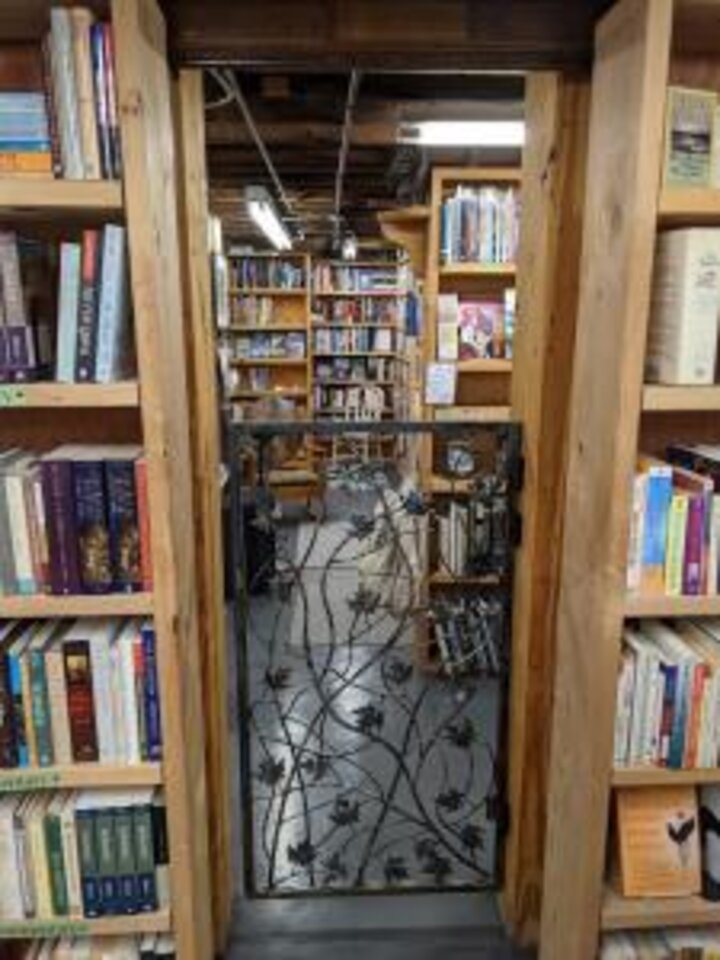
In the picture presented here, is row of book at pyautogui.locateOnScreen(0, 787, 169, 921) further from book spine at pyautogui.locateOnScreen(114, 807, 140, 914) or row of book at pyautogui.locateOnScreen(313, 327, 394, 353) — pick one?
row of book at pyautogui.locateOnScreen(313, 327, 394, 353)

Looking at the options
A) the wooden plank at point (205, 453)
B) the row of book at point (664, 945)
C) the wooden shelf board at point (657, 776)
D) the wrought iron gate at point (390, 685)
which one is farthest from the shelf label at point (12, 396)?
the row of book at point (664, 945)

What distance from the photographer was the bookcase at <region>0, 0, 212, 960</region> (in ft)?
3.72

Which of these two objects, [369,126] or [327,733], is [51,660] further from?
[369,126]

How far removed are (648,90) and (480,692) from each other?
2657mm

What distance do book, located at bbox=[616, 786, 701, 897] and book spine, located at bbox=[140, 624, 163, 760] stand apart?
905mm

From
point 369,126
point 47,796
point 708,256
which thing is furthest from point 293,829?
point 369,126

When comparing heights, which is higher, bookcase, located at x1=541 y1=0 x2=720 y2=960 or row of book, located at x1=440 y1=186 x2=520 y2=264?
row of book, located at x1=440 y1=186 x2=520 y2=264

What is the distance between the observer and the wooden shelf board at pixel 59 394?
119 centimetres

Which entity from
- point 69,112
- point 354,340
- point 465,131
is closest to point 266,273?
point 354,340

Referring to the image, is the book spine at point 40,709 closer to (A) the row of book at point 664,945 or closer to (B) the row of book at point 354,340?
(A) the row of book at point 664,945

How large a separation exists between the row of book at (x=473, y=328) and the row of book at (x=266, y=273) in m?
4.26

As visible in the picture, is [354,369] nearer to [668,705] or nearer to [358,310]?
[358,310]

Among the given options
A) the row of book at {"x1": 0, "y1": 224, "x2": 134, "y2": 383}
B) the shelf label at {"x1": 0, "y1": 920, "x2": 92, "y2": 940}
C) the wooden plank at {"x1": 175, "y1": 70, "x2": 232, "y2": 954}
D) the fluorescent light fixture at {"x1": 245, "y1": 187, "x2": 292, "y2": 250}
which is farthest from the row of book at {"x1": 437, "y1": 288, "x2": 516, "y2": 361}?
the shelf label at {"x1": 0, "y1": 920, "x2": 92, "y2": 940}

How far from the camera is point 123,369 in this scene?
128 centimetres
